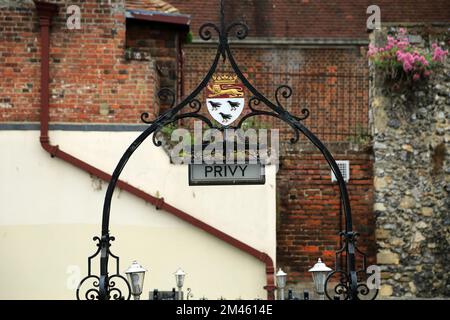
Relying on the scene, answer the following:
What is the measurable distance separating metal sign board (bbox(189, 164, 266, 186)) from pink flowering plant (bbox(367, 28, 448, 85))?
705cm

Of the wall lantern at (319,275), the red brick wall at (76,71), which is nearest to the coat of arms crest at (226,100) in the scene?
the wall lantern at (319,275)

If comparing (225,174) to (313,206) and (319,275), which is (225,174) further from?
(313,206)

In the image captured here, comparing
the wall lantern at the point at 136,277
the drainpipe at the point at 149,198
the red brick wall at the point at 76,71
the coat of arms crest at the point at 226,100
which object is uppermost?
the red brick wall at the point at 76,71

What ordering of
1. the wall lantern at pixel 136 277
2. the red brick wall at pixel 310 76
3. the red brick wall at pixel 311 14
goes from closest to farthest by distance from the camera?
the wall lantern at pixel 136 277, the red brick wall at pixel 310 76, the red brick wall at pixel 311 14

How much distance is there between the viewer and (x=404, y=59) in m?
15.6

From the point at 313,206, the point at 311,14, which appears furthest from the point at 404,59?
the point at 311,14

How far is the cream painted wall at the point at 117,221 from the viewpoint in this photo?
13492 mm

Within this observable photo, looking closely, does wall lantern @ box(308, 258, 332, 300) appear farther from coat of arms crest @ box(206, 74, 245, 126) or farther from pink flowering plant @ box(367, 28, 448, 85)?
pink flowering plant @ box(367, 28, 448, 85)

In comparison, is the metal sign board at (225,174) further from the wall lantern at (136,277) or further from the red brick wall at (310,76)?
the red brick wall at (310,76)

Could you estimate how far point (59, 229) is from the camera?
1355cm

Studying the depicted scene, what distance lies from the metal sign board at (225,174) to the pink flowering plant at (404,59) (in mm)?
7047

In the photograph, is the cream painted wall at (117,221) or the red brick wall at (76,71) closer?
the cream painted wall at (117,221)

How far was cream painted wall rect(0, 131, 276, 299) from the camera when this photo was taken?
13.5 meters
